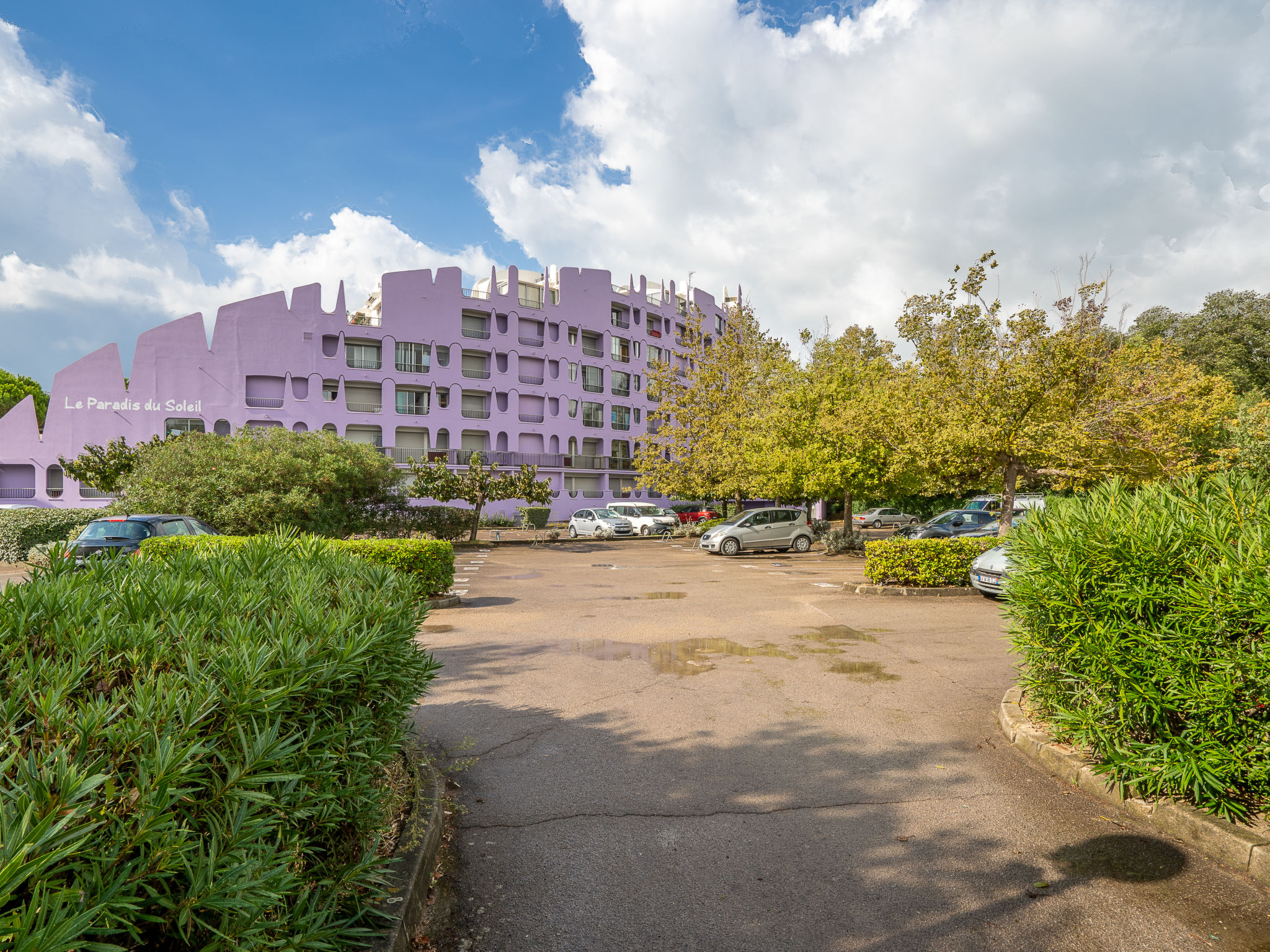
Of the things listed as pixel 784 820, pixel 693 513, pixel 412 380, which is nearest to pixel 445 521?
pixel 693 513

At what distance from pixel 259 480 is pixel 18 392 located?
54.6 metres

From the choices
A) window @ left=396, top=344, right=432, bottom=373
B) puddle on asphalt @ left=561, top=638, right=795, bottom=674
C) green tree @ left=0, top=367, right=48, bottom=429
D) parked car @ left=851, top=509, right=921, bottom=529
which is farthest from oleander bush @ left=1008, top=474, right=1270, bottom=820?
green tree @ left=0, top=367, right=48, bottom=429

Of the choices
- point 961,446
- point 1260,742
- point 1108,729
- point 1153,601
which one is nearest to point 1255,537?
point 1153,601

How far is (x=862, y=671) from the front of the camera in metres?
7.43

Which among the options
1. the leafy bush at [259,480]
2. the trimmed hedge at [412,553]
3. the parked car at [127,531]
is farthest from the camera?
the leafy bush at [259,480]

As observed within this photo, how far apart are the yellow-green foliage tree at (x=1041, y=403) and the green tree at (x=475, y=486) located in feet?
53.2

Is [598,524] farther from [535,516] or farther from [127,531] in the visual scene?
[127,531]

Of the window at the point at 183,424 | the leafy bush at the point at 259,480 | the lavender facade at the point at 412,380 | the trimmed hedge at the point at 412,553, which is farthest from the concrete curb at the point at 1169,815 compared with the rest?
the window at the point at 183,424

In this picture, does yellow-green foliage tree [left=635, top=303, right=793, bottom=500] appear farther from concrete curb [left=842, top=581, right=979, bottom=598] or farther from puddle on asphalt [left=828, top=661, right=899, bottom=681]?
puddle on asphalt [left=828, top=661, right=899, bottom=681]

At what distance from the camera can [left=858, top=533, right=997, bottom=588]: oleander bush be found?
1313cm

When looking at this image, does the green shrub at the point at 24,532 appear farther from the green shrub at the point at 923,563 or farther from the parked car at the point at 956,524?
the parked car at the point at 956,524

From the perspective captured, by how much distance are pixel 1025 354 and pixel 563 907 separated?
17.9m

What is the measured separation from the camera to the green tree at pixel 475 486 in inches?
1088

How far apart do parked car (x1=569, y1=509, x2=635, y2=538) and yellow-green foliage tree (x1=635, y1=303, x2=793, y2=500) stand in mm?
3005
